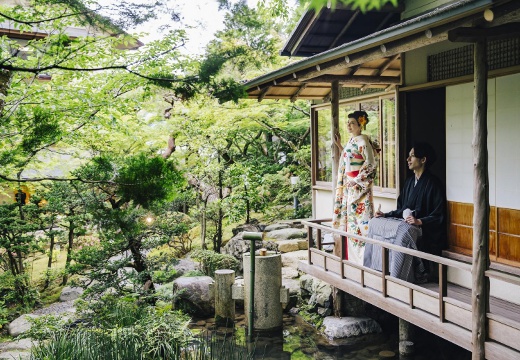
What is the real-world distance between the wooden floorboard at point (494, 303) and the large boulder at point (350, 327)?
2.08 metres

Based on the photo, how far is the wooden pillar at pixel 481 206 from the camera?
4680 millimetres

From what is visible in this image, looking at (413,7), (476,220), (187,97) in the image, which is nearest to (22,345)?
(187,97)

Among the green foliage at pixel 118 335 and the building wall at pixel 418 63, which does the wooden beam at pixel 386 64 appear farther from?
the green foliage at pixel 118 335

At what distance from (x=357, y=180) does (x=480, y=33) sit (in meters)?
3.19

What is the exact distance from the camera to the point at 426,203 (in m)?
6.41

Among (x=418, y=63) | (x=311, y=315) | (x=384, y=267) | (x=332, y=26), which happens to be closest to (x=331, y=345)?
(x=311, y=315)

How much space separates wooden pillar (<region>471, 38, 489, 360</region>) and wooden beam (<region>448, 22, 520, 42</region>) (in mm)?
64

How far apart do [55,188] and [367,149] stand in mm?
6335

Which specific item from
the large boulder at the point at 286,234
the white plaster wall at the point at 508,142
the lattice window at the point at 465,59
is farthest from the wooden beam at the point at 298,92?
the large boulder at the point at 286,234

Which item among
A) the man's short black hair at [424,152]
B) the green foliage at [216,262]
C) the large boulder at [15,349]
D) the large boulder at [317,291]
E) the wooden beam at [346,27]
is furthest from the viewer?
the green foliage at [216,262]

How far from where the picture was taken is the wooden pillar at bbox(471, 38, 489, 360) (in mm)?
4680

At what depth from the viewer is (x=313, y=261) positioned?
27.2ft

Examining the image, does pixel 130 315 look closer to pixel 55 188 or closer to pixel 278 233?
pixel 55 188

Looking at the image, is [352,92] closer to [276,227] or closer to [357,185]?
[357,185]
